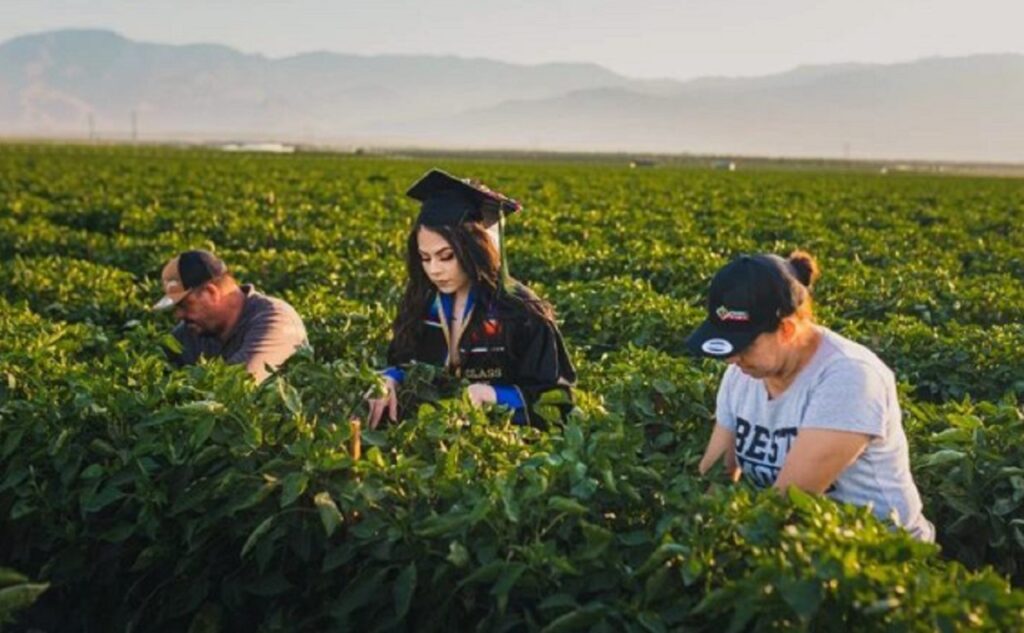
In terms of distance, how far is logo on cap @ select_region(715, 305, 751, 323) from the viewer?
3523mm

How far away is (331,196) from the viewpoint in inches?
1037

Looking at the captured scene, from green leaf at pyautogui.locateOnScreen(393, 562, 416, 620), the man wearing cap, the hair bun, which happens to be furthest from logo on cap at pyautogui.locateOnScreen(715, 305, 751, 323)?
the man wearing cap

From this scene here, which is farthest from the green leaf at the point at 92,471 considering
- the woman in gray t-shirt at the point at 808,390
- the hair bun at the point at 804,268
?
the hair bun at the point at 804,268

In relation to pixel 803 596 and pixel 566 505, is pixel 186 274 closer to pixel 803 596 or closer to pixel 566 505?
pixel 566 505

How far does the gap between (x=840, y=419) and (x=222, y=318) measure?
12.5 ft

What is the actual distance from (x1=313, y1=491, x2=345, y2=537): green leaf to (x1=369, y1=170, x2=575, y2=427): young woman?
1.29m

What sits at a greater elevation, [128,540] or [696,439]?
[696,439]

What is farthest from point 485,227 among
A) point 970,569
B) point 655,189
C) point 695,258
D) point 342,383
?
point 655,189

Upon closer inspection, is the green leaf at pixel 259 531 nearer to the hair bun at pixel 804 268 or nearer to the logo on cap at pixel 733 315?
the logo on cap at pixel 733 315

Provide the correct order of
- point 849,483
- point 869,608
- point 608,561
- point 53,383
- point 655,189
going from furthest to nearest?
point 655,189, point 53,383, point 849,483, point 608,561, point 869,608

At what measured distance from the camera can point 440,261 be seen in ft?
16.1

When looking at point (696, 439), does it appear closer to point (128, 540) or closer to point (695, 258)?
point (128, 540)

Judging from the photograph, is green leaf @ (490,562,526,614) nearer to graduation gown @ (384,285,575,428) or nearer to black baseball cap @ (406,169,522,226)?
graduation gown @ (384,285,575,428)

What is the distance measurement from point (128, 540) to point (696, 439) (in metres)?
2.29
